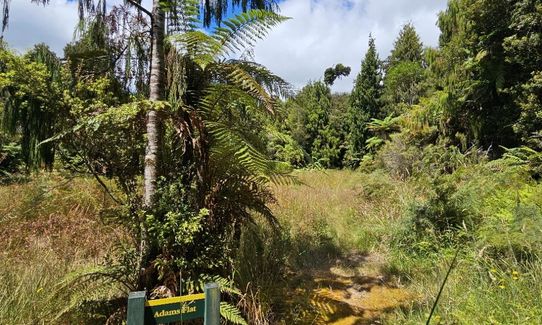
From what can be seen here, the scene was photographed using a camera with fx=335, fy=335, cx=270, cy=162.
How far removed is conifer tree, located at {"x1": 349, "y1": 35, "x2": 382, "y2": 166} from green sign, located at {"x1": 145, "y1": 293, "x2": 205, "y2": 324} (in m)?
15.8

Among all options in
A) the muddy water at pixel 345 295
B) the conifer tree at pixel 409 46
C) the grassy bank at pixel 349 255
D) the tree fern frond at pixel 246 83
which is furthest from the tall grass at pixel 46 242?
the conifer tree at pixel 409 46

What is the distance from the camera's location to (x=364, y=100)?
57.8 feet

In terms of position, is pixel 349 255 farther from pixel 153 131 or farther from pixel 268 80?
pixel 153 131

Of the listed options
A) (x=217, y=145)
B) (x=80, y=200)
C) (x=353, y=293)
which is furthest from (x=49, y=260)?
(x=353, y=293)

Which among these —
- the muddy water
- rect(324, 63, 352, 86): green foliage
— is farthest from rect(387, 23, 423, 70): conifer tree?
the muddy water

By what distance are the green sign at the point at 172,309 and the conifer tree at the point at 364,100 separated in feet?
51.7

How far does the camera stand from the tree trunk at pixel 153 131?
2.02 metres

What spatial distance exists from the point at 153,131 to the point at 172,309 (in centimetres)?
116

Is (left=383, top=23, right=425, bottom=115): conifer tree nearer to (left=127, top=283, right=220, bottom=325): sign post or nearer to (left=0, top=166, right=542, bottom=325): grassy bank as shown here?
(left=0, top=166, right=542, bottom=325): grassy bank

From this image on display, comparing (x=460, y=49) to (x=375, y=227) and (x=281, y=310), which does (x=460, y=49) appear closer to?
(x=375, y=227)

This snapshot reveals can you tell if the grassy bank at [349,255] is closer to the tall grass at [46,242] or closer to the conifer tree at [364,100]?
the tall grass at [46,242]

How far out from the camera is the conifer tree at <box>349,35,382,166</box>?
1694cm

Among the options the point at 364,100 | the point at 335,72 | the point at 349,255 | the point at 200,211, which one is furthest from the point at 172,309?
the point at 335,72

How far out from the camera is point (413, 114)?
382 inches
